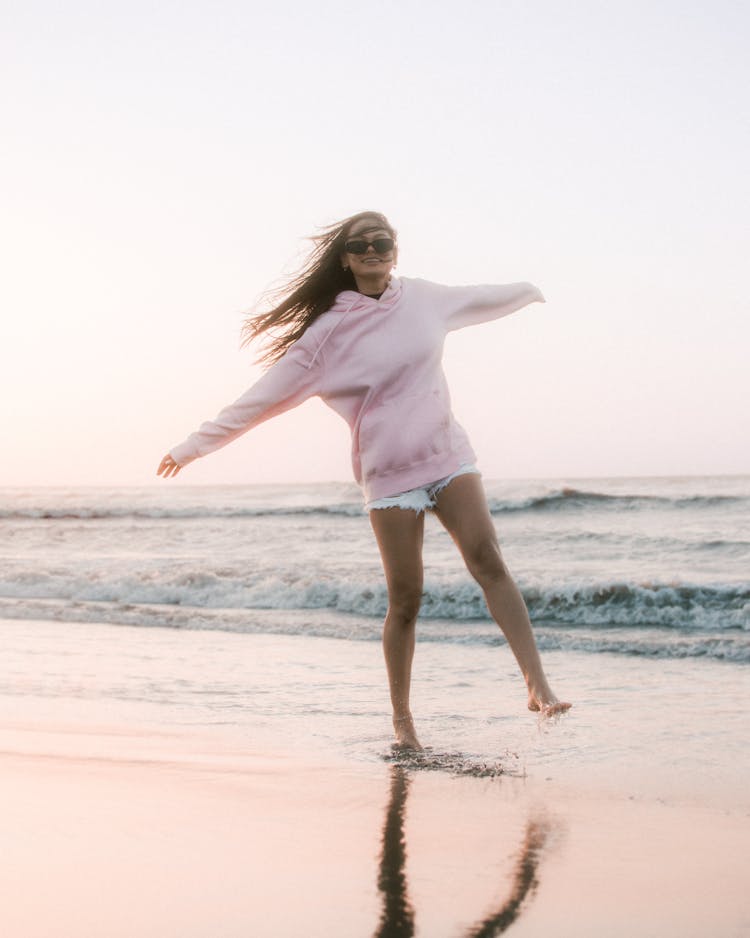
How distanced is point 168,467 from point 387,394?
0.85m

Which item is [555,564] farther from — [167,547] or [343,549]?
[167,547]

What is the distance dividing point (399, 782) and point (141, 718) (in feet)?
5.57

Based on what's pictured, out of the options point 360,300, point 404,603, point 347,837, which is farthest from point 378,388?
point 347,837

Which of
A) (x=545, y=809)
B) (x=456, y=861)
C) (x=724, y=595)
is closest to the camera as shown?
(x=456, y=861)

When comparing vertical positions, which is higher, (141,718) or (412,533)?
(412,533)

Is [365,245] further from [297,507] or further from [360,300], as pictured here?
[297,507]

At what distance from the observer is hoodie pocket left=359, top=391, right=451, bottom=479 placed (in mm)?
3912

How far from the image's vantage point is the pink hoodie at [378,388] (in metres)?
3.90

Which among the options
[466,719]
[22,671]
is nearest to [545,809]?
[466,719]

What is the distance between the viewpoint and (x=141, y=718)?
5000 millimetres

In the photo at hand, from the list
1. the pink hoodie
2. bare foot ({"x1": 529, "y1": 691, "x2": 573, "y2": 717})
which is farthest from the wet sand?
the pink hoodie

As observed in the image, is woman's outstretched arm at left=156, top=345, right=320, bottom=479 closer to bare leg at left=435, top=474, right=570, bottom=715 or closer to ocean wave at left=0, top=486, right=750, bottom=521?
bare leg at left=435, top=474, right=570, bottom=715

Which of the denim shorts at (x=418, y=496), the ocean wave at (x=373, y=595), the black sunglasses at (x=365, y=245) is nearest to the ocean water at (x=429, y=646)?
the ocean wave at (x=373, y=595)

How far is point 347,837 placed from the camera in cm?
310
